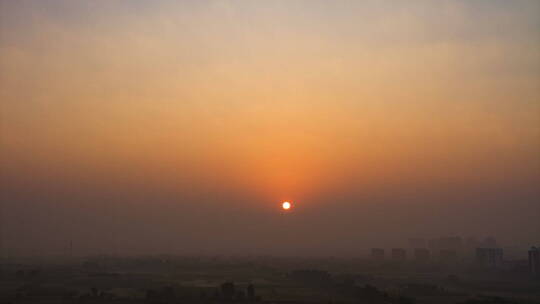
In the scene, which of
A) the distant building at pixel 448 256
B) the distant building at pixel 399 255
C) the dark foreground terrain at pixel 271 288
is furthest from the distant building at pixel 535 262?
the distant building at pixel 399 255

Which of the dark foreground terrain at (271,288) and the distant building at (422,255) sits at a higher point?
the distant building at (422,255)

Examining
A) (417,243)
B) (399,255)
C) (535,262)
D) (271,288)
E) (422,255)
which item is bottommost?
(271,288)

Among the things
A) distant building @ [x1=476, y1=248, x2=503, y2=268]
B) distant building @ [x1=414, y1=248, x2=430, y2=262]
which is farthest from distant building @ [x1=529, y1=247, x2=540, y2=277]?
distant building @ [x1=414, y1=248, x2=430, y2=262]

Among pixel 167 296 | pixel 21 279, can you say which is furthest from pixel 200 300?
pixel 21 279

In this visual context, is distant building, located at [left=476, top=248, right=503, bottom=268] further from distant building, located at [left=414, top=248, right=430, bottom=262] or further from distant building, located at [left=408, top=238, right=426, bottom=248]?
distant building, located at [left=408, top=238, right=426, bottom=248]

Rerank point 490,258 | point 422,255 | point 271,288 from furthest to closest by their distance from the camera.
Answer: point 422,255, point 490,258, point 271,288

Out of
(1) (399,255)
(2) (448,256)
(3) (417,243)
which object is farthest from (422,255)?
(3) (417,243)

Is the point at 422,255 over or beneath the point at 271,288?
over

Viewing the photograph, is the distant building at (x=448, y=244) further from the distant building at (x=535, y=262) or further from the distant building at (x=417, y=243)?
the distant building at (x=535, y=262)

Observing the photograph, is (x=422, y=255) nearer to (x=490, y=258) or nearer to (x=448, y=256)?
(x=448, y=256)
